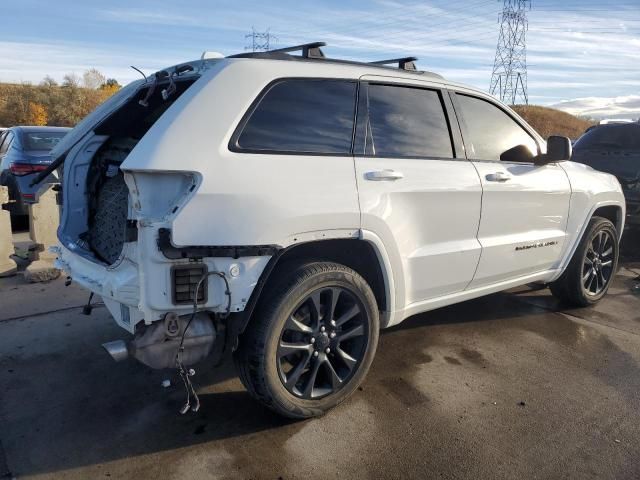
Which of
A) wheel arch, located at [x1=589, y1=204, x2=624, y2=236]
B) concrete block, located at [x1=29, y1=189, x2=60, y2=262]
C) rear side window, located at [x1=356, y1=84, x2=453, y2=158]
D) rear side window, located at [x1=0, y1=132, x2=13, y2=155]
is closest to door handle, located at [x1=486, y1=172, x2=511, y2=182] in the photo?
rear side window, located at [x1=356, y1=84, x2=453, y2=158]

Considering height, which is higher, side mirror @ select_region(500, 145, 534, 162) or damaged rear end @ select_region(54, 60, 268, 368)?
side mirror @ select_region(500, 145, 534, 162)

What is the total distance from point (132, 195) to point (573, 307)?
14.7 ft

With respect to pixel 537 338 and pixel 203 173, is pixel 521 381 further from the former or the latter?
pixel 203 173

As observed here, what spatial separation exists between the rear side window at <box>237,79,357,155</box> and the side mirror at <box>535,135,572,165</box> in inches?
74.5

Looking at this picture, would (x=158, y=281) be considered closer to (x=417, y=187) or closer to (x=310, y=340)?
(x=310, y=340)

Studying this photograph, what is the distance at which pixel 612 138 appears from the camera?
8.27m

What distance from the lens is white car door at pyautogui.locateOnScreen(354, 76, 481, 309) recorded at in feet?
10.5

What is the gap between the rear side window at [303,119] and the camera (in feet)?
9.30

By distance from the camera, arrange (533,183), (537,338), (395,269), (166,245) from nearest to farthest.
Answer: (166,245)
(395,269)
(533,183)
(537,338)

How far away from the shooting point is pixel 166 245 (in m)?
2.51

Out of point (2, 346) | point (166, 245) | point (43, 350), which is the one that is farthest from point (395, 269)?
Answer: point (2, 346)

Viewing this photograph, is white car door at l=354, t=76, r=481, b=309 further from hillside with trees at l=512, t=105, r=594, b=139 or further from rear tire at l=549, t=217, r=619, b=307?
hillside with trees at l=512, t=105, r=594, b=139

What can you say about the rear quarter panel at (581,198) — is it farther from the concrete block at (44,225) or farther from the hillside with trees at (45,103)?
the hillside with trees at (45,103)

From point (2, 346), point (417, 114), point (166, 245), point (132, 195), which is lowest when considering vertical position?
point (2, 346)
